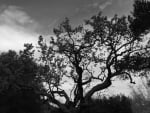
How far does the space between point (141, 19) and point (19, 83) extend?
16665mm

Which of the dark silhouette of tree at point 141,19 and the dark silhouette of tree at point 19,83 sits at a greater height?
the dark silhouette of tree at point 141,19

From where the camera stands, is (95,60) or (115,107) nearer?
(95,60)

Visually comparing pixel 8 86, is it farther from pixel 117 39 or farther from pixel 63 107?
pixel 117 39

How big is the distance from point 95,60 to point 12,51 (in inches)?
428

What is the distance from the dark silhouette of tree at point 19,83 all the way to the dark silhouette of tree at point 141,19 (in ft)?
43.5

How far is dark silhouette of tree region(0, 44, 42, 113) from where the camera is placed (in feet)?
70.8

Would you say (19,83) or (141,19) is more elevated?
(141,19)

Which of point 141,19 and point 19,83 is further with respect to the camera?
point 141,19

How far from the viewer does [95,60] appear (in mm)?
28016

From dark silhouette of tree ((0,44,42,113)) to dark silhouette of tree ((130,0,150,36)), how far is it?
13264mm

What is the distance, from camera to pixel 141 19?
25766 mm

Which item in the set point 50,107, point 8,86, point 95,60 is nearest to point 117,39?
point 95,60

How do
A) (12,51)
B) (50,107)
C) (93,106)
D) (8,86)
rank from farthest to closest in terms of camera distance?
1. (93,106)
2. (50,107)
3. (12,51)
4. (8,86)

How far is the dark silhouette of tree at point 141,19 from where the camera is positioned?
1007 inches
